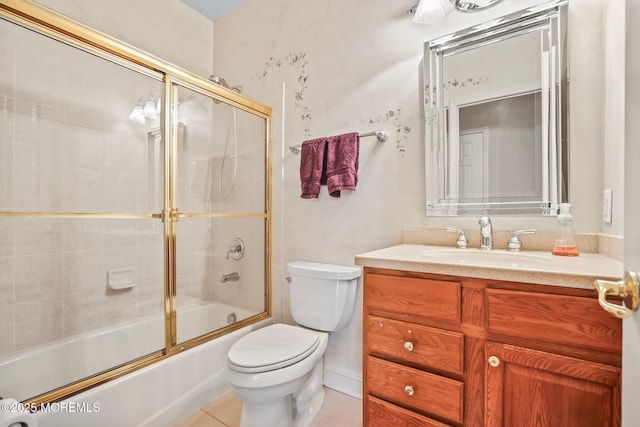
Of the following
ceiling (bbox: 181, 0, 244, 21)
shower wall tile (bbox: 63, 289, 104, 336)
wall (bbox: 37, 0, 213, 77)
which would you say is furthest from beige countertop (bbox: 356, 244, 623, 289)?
ceiling (bbox: 181, 0, 244, 21)

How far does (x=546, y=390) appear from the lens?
761 mm

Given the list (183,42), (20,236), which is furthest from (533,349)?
(183,42)

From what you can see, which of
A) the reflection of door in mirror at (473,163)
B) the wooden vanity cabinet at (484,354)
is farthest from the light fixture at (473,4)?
the wooden vanity cabinet at (484,354)

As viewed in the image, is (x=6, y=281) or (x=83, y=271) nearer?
(x=6, y=281)

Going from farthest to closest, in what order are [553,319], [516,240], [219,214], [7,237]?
1. [219,214]
2. [7,237]
3. [516,240]
4. [553,319]

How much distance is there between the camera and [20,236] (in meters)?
1.46

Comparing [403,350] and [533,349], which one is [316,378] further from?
[533,349]

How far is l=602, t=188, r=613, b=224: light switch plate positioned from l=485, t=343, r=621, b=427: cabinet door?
582 mm

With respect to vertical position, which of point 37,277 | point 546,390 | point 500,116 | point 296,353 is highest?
point 500,116

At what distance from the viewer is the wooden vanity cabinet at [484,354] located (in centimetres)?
71

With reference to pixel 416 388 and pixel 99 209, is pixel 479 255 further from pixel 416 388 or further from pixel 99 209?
pixel 99 209

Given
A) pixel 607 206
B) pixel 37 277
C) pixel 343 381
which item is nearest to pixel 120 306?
pixel 37 277

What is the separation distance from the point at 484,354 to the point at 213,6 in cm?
283

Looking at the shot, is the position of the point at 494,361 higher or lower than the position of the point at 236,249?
lower
